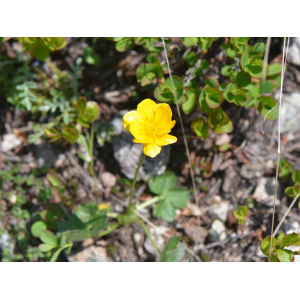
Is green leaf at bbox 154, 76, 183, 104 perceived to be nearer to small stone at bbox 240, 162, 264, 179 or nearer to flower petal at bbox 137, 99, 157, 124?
flower petal at bbox 137, 99, 157, 124

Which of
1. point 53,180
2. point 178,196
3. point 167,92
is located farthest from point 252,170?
point 53,180

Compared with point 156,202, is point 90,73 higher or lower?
higher

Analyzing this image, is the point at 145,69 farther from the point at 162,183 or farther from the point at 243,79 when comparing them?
the point at 162,183

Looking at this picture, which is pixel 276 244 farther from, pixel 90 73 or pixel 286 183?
pixel 90 73

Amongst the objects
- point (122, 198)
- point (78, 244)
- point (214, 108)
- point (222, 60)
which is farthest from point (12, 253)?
point (222, 60)

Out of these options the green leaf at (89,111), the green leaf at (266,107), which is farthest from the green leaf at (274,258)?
the green leaf at (89,111)
